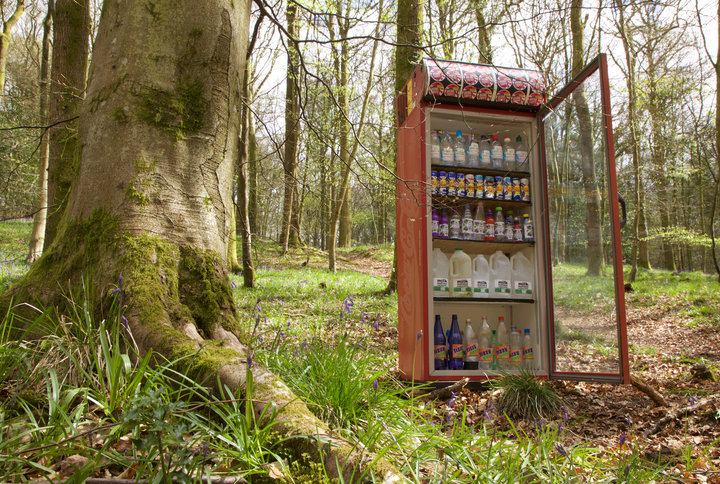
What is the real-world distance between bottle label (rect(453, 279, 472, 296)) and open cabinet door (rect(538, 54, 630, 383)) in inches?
31.3

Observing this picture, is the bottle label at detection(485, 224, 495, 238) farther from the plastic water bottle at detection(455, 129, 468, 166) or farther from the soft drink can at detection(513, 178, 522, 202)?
the plastic water bottle at detection(455, 129, 468, 166)

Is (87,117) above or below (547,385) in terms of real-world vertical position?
above

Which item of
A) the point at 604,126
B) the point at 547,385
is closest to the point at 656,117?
the point at 604,126

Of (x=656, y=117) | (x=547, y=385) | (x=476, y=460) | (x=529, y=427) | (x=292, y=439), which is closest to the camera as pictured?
(x=292, y=439)

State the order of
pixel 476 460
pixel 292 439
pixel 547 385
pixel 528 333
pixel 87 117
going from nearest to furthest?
pixel 292 439 < pixel 476 460 < pixel 87 117 < pixel 547 385 < pixel 528 333

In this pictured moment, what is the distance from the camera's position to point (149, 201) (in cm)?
239

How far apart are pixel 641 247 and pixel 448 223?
1485 cm

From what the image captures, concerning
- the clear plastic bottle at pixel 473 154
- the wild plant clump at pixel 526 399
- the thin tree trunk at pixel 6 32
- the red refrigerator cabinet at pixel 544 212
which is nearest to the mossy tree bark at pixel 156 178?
the red refrigerator cabinet at pixel 544 212

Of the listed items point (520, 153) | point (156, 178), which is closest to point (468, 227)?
point (520, 153)

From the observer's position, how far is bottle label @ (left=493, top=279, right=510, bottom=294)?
4.55 m

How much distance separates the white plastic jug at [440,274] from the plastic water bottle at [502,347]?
27.9 inches

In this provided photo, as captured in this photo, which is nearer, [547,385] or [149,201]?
[149,201]

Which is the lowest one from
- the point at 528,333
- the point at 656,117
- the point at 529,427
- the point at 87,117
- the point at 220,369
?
the point at 529,427

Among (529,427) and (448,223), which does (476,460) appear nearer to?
(529,427)
